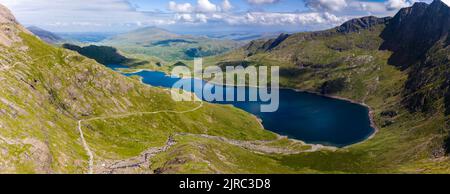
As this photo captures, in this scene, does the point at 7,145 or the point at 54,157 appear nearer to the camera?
the point at 7,145

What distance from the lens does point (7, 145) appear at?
456 feet

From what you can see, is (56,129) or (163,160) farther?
(56,129)
